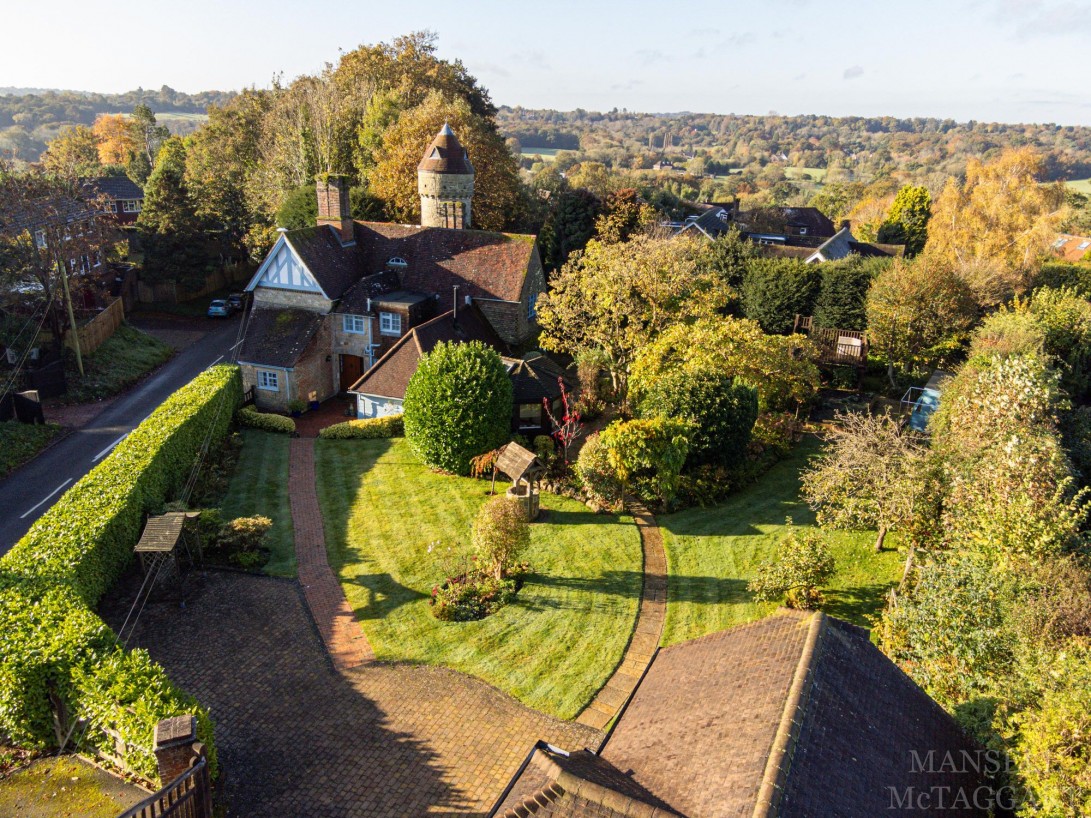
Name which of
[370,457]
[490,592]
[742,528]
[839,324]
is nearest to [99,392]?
[370,457]

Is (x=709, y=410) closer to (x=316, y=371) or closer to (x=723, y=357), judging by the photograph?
(x=723, y=357)

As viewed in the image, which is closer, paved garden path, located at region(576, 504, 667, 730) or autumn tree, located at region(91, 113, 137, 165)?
paved garden path, located at region(576, 504, 667, 730)

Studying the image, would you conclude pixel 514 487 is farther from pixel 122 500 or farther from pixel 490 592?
pixel 122 500

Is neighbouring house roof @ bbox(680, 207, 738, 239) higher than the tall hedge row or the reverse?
higher

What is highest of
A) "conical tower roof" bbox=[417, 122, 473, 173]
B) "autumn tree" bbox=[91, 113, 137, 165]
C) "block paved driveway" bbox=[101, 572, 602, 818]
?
"autumn tree" bbox=[91, 113, 137, 165]

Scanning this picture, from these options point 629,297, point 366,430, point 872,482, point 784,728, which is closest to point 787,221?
point 629,297

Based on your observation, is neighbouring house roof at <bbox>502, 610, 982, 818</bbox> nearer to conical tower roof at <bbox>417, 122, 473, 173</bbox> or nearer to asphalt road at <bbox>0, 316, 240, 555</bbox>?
asphalt road at <bbox>0, 316, 240, 555</bbox>

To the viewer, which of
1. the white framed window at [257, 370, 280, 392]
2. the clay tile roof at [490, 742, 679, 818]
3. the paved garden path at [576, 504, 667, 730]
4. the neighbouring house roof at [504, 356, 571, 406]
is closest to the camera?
the clay tile roof at [490, 742, 679, 818]

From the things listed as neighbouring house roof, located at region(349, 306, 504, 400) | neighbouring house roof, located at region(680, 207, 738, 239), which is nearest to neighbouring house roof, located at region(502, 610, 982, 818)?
neighbouring house roof, located at region(349, 306, 504, 400)
